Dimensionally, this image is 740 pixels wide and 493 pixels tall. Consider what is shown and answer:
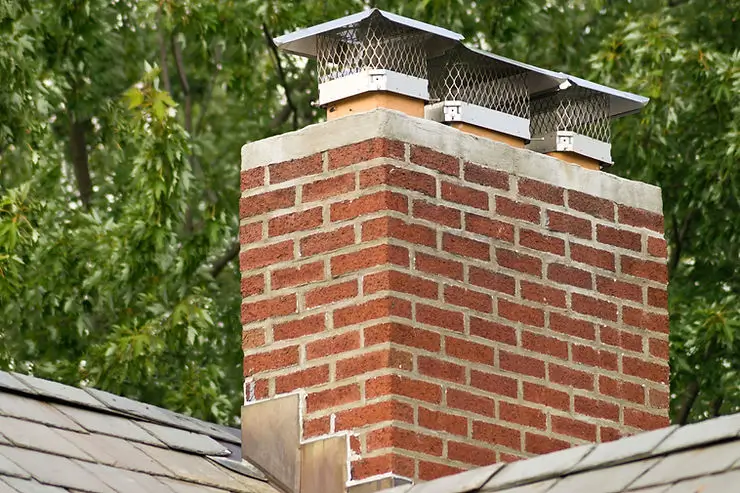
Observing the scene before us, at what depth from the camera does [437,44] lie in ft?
22.1

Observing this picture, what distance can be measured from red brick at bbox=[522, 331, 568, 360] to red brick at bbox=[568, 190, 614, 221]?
20.2 inches

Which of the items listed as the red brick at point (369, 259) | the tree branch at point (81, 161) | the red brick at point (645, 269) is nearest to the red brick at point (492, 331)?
the red brick at point (369, 259)

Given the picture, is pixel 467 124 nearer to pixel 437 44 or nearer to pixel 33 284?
pixel 437 44

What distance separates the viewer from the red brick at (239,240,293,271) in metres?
6.57

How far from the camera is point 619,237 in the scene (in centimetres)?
690

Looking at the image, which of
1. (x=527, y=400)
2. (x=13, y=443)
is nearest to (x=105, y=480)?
(x=13, y=443)

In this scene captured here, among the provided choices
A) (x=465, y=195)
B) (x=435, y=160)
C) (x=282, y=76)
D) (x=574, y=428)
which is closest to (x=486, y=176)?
(x=465, y=195)

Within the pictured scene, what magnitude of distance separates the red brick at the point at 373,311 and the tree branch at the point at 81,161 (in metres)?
9.99

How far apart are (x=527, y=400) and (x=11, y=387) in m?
1.69

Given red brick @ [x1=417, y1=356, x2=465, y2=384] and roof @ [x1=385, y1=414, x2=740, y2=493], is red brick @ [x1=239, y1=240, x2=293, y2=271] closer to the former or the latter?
red brick @ [x1=417, y1=356, x2=465, y2=384]

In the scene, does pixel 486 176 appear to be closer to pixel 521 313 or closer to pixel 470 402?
pixel 521 313

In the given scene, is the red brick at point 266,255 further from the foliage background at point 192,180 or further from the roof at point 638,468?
the foliage background at point 192,180

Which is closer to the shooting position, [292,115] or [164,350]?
[164,350]

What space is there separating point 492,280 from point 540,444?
57 centimetres
